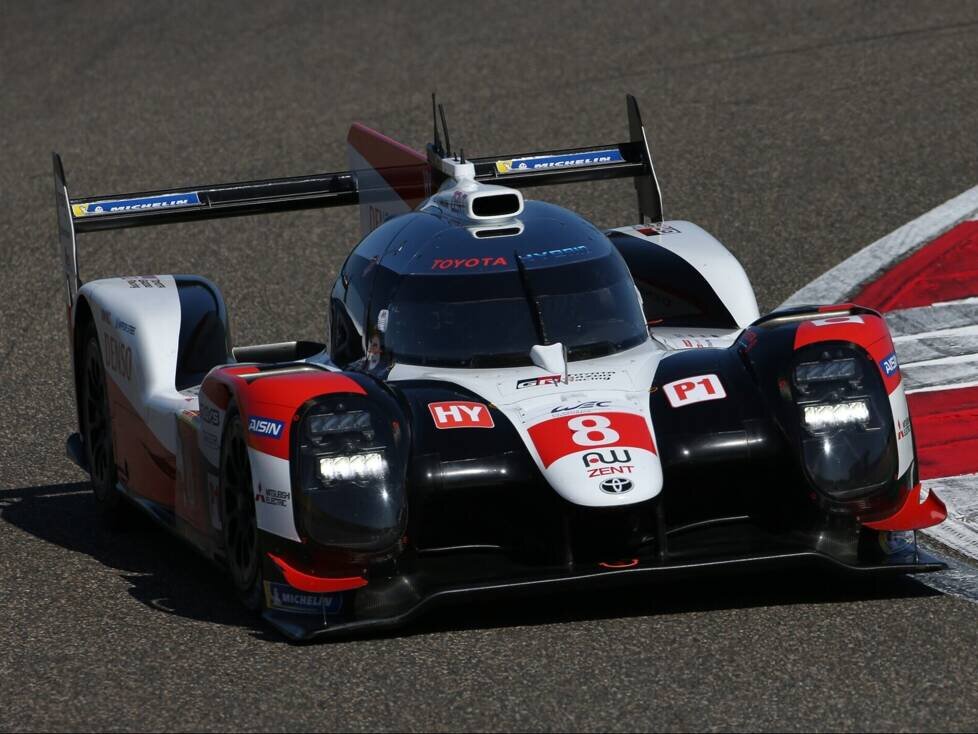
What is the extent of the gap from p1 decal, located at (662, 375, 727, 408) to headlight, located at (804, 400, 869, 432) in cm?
35

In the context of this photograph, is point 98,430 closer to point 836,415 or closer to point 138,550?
point 138,550

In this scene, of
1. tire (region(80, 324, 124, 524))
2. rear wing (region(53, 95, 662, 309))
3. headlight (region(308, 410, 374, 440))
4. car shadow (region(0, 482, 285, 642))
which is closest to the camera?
headlight (region(308, 410, 374, 440))

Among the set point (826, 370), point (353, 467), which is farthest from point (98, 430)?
point (826, 370)

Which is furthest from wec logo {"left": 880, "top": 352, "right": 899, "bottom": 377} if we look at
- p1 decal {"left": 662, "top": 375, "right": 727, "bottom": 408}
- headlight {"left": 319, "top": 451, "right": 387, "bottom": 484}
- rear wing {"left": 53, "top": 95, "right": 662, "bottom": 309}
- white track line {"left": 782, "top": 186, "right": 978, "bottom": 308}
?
white track line {"left": 782, "top": 186, "right": 978, "bottom": 308}

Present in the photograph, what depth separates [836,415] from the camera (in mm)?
6457

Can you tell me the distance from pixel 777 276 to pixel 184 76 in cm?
836

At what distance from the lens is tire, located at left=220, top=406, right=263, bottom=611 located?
6531 millimetres

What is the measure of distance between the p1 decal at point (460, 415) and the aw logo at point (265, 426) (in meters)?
0.54

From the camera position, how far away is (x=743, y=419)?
654 cm

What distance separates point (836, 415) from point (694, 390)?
523 mm

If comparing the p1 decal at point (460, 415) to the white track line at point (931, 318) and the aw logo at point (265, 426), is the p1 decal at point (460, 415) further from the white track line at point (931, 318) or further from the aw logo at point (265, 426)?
the white track line at point (931, 318)

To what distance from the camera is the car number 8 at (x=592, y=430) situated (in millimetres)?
6316

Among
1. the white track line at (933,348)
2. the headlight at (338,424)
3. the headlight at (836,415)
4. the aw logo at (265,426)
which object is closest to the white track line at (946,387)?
the white track line at (933,348)

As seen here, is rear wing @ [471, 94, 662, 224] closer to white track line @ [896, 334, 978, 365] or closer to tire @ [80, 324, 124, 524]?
white track line @ [896, 334, 978, 365]
